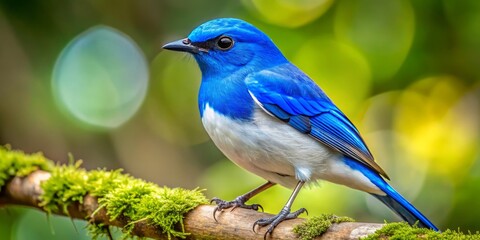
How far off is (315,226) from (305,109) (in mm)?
973

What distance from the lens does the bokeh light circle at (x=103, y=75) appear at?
6.41 metres

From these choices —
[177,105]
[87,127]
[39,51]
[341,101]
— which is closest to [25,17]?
[39,51]

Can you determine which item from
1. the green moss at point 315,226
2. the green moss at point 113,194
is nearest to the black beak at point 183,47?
the green moss at point 113,194

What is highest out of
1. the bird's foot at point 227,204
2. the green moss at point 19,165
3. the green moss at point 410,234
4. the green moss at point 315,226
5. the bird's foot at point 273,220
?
the green moss at point 19,165

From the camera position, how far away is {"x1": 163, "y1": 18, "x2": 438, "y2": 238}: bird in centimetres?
347

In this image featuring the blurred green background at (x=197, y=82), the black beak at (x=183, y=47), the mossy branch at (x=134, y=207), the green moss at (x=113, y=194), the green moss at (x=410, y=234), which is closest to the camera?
the green moss at (x=410, y=234)

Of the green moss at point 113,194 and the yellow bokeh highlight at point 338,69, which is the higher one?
the yellow bokeh highlight at point 338,69

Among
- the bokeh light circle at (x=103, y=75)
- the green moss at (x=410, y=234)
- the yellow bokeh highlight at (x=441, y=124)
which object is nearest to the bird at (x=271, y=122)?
the green moss at (x=410, y=234)

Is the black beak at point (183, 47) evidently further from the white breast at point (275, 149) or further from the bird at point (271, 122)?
the white breast at point (275, 149)

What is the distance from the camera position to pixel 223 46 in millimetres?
3809

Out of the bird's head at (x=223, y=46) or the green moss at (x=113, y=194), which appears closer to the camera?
the green moss at (x=113, y=194)

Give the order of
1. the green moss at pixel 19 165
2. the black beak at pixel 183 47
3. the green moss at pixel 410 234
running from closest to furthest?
the green moss at pixel 410 234 → the black beak at pixel 183 47 → the green moss at pixel 19 165

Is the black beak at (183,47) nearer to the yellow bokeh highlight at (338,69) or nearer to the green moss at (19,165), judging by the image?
the green moss at (19,165)

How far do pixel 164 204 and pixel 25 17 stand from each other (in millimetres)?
3735
